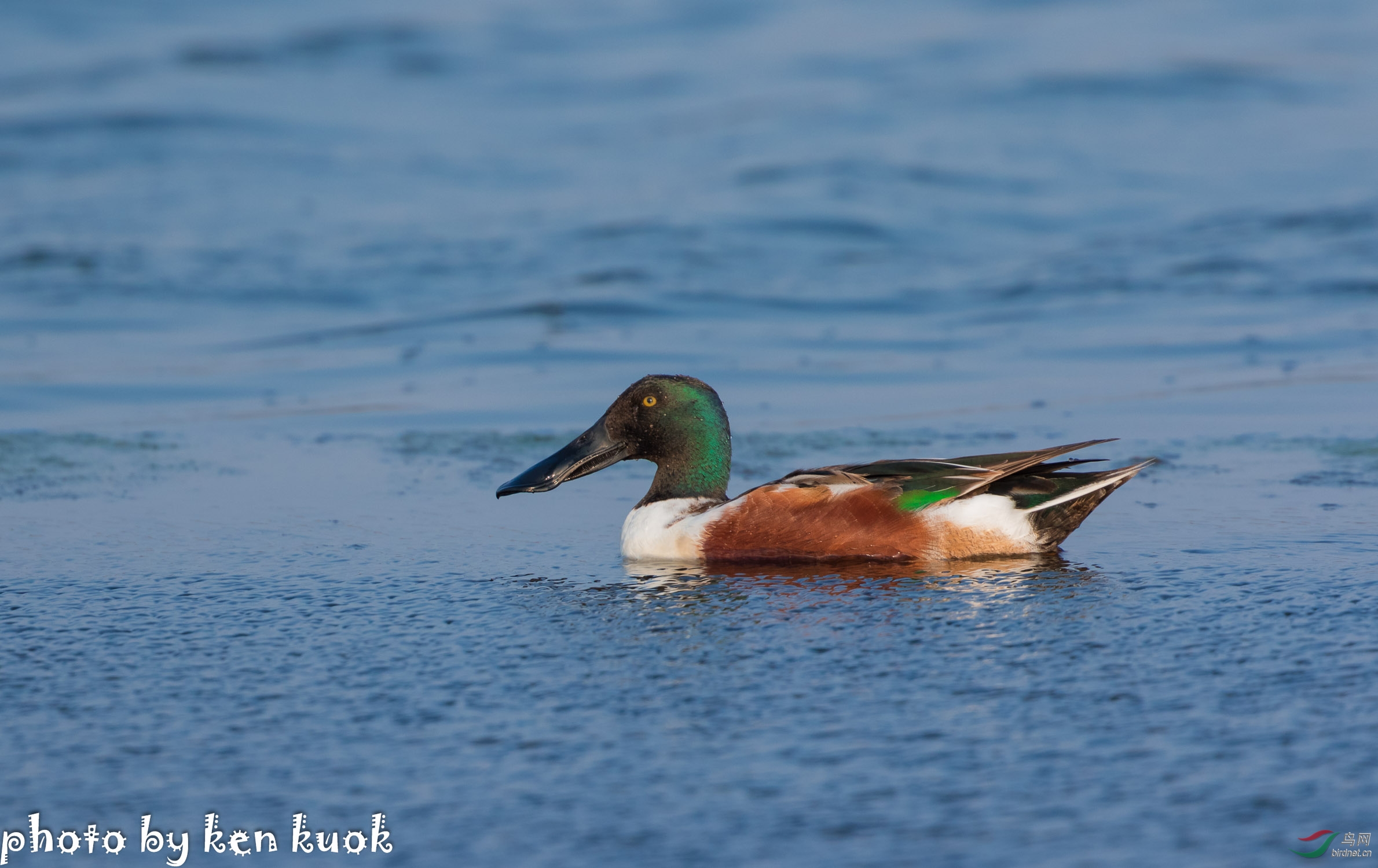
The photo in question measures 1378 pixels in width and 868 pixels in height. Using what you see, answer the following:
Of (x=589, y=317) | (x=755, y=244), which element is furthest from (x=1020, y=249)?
(x=589, y=317)

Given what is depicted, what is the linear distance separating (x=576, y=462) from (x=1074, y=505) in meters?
1.90

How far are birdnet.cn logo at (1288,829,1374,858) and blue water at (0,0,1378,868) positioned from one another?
0.05 m

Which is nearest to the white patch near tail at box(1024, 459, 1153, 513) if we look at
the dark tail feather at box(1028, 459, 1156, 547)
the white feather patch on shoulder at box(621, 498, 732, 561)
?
the dark tail feather at box(1028, 459, 1156, 547)

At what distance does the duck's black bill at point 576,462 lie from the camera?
6.33 meters

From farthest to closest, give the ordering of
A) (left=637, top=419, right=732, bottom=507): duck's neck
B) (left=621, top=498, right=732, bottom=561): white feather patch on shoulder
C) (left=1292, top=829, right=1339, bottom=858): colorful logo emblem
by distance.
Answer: (left=637, top=419, right=732, bottom=507): duck's neck, (left=621, top=498, right=732, bottom=561): white feather patch on shoulder, (left=1292, top=829, right=1339, bottom=858): colorful logo emblem

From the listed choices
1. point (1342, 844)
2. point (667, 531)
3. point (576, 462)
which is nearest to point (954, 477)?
point (667, 531)

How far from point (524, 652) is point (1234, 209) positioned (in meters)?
13.3

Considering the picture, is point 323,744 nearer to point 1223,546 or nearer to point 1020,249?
point 1223,546

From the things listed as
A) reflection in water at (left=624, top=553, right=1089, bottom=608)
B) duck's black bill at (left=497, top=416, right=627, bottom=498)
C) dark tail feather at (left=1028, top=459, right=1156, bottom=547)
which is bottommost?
reflection in water at (left=624, top=553, right=1089, bottom=608)

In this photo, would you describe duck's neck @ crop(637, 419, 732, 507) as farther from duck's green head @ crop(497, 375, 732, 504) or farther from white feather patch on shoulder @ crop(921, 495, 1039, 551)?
white feather patch on shoulder @ crop(921, 495, 1039, 551)

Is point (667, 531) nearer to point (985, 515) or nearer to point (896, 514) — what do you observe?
point (896, 514)

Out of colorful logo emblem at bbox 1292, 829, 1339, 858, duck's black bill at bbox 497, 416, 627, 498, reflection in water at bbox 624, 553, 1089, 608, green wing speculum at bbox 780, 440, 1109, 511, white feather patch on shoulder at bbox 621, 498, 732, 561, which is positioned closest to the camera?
colorful logo emblem at bbox 1292, 829, 1339, 858

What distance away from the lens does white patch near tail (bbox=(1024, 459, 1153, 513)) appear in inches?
223

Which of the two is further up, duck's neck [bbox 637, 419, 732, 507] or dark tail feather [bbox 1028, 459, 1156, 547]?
duck's neck [bbox 637, 419, 732, 507]
